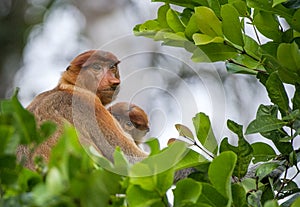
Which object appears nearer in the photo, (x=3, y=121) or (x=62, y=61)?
(x=3, y=121)

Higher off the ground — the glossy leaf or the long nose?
the glossy leaf

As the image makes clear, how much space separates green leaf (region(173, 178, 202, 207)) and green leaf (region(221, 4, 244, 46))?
0.48 metres

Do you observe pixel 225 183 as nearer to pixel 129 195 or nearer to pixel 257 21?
pixel 129 195

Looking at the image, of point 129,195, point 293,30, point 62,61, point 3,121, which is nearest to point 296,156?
point 293,30

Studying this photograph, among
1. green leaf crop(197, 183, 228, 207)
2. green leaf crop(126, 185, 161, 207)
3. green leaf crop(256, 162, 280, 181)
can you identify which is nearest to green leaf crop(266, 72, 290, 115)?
green leaf crop(256, 162, 280, 181)

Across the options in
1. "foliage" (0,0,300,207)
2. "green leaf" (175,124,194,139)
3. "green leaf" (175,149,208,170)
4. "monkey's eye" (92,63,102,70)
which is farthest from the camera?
"monkey's eye" (92,63,102,70)

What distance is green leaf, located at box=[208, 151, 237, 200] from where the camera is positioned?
2.60 ft

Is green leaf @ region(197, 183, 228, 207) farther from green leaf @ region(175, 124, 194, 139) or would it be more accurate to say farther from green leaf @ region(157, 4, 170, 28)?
green leaf @ region(157, 4, 170, 28)

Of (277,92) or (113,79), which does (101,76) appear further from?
(277,92)

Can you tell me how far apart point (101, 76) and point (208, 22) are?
1.39 m

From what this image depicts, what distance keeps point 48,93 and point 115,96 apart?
241mm

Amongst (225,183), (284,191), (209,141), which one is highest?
(225,183)

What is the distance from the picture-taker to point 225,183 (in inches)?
31.7

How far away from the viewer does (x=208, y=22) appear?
3.86 feet
